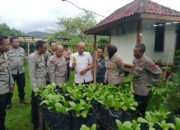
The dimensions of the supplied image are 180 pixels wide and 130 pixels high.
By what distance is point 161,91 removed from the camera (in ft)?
12.2

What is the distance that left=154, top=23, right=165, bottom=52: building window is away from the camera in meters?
9.74

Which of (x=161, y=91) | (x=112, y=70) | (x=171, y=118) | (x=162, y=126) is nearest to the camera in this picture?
(x=162, y=126)

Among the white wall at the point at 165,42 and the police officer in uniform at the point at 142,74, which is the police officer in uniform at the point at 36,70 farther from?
the white wall at the point at 165,42

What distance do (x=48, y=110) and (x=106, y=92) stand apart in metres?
0.84

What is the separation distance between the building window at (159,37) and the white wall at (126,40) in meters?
0.81

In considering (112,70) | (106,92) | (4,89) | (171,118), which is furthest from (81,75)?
(171,118)

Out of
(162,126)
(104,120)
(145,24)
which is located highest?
(145,24)

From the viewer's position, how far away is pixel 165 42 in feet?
31.8

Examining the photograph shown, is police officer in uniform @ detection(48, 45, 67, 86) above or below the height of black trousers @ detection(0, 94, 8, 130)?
above

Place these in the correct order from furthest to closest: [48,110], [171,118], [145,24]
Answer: [145,24] → [48,110] → [171,118]

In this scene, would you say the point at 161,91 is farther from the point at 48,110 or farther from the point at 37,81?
the point at 37,81

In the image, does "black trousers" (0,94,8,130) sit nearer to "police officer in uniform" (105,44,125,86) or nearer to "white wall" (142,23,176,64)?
"police officer in uniform" (105,44,125,86)

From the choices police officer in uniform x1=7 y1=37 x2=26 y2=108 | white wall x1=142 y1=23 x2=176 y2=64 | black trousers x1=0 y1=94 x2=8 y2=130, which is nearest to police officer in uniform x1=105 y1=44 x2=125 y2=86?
black trousers x1=0 y1=94 x2=8 y2=130

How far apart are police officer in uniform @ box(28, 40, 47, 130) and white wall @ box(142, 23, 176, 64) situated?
5014 mm
